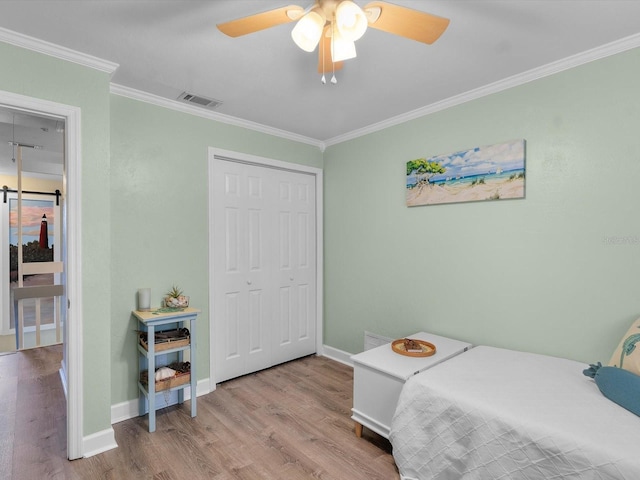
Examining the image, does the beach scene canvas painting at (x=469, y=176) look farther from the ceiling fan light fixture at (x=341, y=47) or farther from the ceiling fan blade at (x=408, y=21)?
the ceiling fan light fixture at (x=341, y=47)

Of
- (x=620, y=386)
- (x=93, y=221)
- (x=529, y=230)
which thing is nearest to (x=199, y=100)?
(x=93, y=221)

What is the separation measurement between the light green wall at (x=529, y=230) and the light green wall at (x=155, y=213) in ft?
5.26

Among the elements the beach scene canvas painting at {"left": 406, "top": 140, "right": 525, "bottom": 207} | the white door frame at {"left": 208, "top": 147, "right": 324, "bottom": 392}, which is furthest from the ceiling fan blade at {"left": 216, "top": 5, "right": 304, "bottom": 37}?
the beach scene canvas painting at {"left": 406, "top": 140, "right": 525, "bottom": 207}

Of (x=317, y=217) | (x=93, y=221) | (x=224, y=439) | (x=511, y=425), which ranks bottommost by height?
(x=224, y=439)

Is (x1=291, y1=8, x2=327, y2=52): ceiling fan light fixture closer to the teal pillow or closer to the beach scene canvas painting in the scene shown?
the beach scene canvas painting

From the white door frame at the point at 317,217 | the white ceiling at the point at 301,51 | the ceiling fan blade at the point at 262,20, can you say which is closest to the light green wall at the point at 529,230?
the white ceiling at the point at 301,51

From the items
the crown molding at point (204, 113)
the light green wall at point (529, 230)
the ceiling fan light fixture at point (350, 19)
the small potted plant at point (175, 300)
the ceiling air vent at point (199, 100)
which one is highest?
the ceiling air vent at point (199, 100)

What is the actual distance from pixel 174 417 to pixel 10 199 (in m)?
4.75

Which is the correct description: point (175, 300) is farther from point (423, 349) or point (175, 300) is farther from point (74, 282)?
point (423, 349)

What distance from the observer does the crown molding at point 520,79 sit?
6.65ft

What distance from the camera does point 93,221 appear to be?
7.09 ft

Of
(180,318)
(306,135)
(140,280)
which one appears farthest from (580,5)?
(140,280)

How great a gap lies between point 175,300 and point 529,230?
2.70 meters

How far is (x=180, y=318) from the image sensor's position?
2590 millimetres
